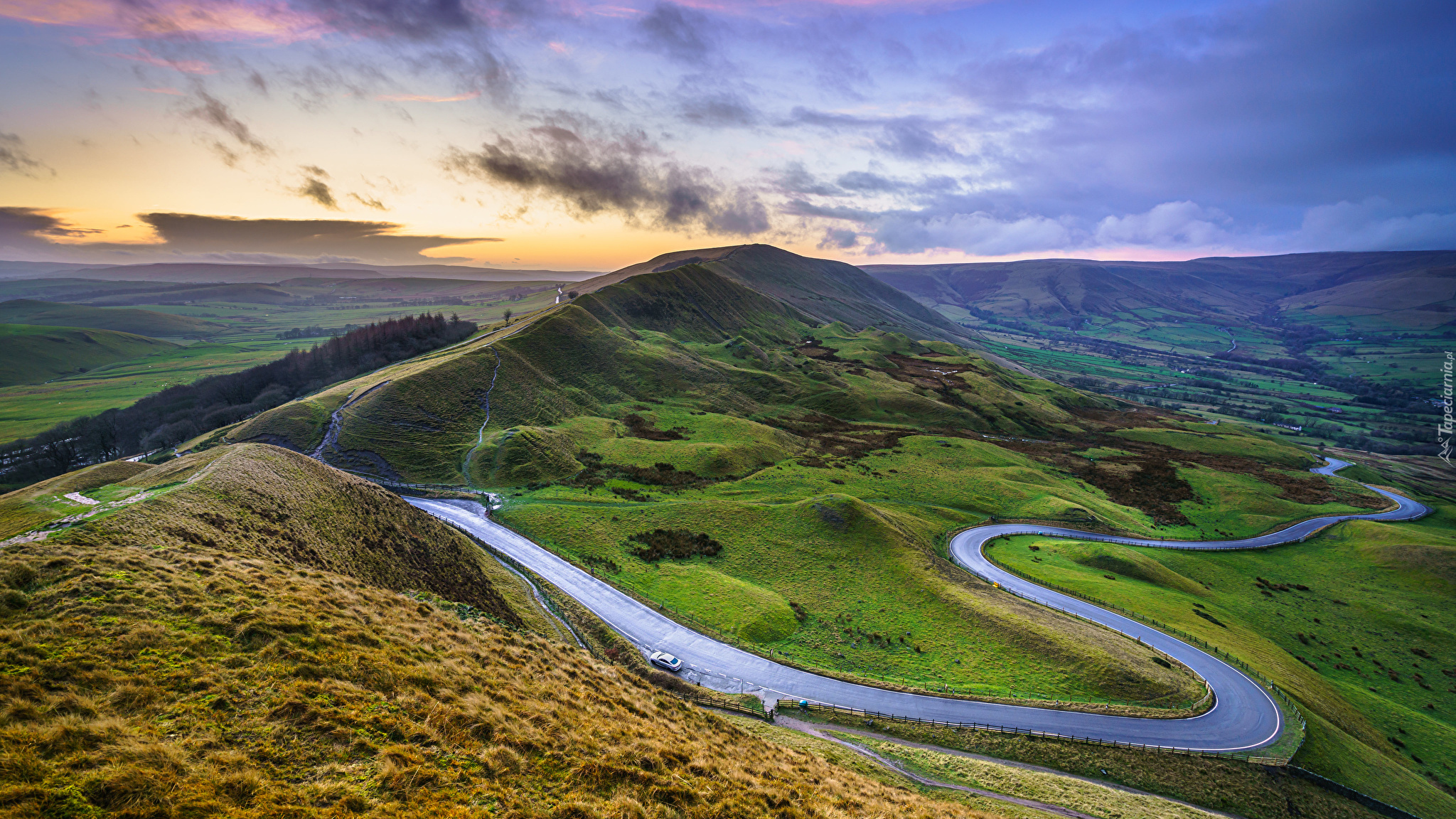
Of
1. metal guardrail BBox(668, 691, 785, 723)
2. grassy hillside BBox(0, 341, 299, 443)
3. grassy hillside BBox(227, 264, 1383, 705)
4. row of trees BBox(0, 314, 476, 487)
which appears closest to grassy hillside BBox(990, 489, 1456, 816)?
grassy hillside BBox(227, 264, 1383, 705)

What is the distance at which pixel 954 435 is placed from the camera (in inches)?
5074

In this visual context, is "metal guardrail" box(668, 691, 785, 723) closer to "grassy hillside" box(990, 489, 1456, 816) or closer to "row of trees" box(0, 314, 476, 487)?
"grassy hillside" box(990, 489, 1456, 816)

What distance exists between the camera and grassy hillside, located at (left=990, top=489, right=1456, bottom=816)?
39.5 metres

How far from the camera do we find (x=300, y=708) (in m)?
14.5

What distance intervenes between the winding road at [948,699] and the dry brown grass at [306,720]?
490 inches

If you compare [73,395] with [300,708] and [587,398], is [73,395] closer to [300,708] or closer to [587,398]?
[587,398]

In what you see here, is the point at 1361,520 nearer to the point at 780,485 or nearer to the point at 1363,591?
the point at 1363,591

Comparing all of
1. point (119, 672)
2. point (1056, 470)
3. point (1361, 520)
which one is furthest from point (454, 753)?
point (1361, 520)

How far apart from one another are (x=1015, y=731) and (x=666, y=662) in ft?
79.3

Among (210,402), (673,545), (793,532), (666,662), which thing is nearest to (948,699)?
(666,662)

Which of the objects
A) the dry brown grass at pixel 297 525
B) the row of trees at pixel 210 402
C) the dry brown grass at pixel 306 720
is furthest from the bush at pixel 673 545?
the row of trees at pixel 210 402

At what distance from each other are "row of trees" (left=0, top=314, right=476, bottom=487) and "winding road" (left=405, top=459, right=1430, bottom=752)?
92.6m

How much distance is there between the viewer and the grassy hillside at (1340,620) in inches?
1556

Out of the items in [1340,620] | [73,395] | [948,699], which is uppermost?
[948,699]
